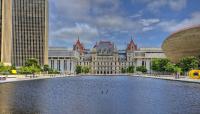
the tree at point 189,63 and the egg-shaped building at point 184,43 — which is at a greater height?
the egg-shaped building at point 184,43

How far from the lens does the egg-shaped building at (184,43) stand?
130 m

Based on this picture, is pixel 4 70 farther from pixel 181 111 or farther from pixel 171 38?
pixel 181 111

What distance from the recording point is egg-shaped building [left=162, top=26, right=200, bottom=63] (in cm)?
12975

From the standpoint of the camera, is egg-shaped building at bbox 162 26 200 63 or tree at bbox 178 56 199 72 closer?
tree at bbox 178 56 199 72

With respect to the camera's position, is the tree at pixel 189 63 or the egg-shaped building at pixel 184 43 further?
the egg-shaped building at pixel 184 43

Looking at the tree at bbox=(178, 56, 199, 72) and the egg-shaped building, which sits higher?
the egg-shaped building

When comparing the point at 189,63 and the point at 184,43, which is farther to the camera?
the point at 184,43

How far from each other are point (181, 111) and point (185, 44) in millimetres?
114192

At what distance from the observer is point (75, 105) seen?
3108cm

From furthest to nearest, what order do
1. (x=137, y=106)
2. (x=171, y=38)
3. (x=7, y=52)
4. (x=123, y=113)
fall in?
1. (x=7, y=52)
2. (x=171, y=38)
3. (x=137, y=106)
4. (x=123, y=113)

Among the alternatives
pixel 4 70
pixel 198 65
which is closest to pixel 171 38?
pixel 198 65

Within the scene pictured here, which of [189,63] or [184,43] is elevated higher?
[184,43]

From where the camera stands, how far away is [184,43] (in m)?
139

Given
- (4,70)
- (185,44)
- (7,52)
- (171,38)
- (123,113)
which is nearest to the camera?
(123,113)
